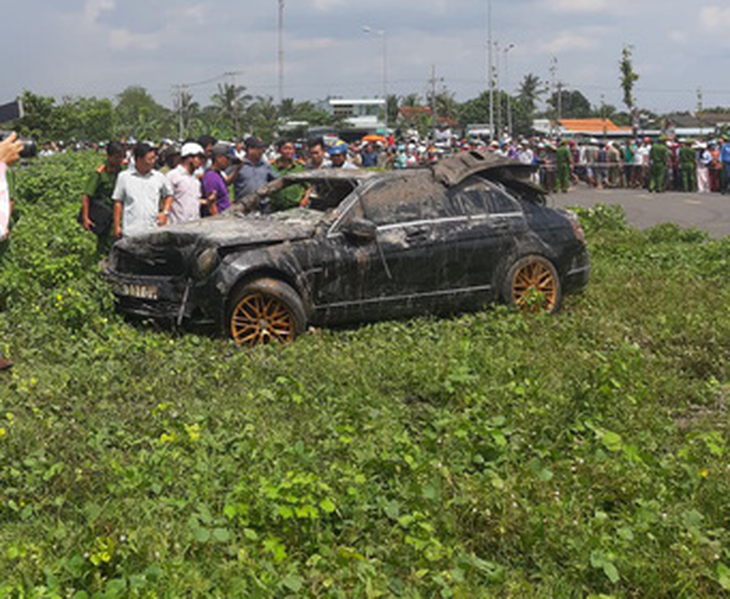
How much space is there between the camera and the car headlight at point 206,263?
8203 millimetres

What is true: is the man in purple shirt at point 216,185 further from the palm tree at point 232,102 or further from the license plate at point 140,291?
the palm tree at point 232,102

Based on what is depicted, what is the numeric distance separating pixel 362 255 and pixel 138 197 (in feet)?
8.17

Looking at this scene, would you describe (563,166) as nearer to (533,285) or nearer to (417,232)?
(533,285)

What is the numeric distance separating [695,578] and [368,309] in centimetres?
498

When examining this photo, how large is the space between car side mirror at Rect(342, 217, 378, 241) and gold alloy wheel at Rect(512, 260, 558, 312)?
1.64 m

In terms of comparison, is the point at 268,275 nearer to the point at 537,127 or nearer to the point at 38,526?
the point at 38,526

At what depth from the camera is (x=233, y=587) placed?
12.9 feet

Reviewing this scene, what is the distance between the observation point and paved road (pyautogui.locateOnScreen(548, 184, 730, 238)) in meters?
19.4

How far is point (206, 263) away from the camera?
26.9 ft

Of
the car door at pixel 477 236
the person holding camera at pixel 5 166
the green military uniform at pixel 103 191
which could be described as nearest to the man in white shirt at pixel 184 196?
the green military uniform at pixel 103 191

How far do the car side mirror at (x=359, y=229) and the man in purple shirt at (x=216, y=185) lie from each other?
3010 millimetres

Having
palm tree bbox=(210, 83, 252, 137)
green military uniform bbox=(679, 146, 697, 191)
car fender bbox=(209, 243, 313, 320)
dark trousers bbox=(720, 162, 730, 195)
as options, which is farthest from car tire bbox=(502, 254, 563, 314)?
palm tree bbox=(210, 83, 252, 137)

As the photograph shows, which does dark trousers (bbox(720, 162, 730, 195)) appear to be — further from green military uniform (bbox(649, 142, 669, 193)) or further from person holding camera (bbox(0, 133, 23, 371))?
person holding camera (bbox(0, 133, 23, 371))

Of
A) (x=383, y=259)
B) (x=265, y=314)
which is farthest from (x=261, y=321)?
(x=383, y=259)
